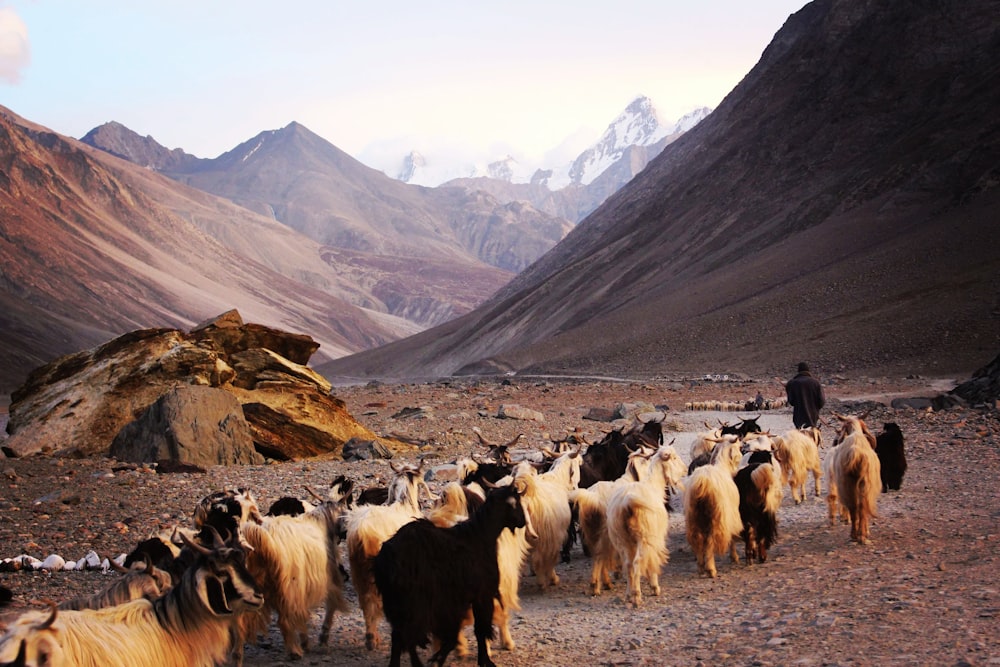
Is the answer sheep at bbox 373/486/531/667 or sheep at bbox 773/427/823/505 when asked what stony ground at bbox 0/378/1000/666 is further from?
sheep at bbox 373/486/531/667

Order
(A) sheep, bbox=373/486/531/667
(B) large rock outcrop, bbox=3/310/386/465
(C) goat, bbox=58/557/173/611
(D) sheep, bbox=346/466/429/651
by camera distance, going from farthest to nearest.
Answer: (B) large rock outcrop, bbox=3/310/386/465
(D) sheep, bbox=346/466/429/651
(A) sheep, bbox=373/486/531/667
(C) goat, bbox=58/557/173/611

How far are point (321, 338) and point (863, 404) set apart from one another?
424 feet

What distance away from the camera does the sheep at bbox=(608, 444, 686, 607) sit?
9.66m

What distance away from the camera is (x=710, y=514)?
411 inches

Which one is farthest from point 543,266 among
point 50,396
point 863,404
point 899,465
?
point 899,465

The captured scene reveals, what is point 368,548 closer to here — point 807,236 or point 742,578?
point 742,578

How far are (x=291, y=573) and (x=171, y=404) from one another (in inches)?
451

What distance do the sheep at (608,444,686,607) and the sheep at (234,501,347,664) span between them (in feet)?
9.21

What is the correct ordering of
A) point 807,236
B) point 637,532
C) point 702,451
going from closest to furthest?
point 637,532 → point 702,451 → point 807,236

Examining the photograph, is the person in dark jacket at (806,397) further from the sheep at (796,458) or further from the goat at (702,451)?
the goat at (702,451)

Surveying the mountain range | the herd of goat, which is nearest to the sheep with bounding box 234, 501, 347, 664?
the herd of goat

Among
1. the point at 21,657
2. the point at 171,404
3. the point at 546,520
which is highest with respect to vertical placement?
the point at 171,404

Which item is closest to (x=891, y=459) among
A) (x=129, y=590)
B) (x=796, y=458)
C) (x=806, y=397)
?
(x=796, y=458)

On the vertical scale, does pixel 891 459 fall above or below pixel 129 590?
above
